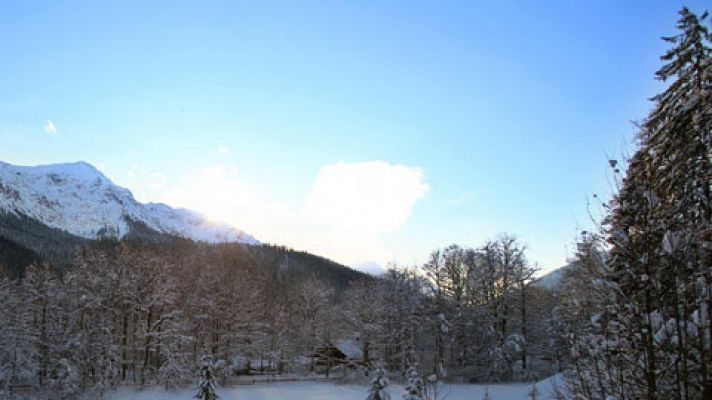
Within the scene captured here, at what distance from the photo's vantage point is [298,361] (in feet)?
180

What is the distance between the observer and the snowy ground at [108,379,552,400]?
1352 inches

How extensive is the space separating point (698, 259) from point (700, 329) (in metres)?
1.24

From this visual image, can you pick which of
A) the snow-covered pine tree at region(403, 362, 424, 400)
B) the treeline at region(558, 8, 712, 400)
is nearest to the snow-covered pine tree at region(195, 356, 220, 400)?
the snow-covered pine tree at region(403, 362, 424, 400)

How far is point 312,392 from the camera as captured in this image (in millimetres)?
38688

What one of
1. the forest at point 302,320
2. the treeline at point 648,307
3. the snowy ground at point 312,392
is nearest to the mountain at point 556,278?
the forest at point 302,320

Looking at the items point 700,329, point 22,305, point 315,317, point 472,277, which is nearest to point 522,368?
point 472,277

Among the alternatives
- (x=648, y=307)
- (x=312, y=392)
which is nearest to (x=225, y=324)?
(x=312, y=392)

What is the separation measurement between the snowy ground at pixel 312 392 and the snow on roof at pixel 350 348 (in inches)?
259

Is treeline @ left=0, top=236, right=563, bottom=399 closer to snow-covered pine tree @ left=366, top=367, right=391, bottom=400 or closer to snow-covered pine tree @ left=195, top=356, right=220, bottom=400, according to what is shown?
snow-covered pine tree @ left=366, top=367, right=391, bottom=400

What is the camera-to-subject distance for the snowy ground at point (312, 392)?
34344 mm

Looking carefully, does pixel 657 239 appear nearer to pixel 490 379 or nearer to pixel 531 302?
pixel 490 379

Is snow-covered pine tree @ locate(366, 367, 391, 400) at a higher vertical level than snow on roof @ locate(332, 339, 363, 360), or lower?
higher

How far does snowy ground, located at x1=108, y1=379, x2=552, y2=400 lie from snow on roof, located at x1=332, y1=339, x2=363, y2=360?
6.57 metres

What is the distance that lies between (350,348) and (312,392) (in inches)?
485
